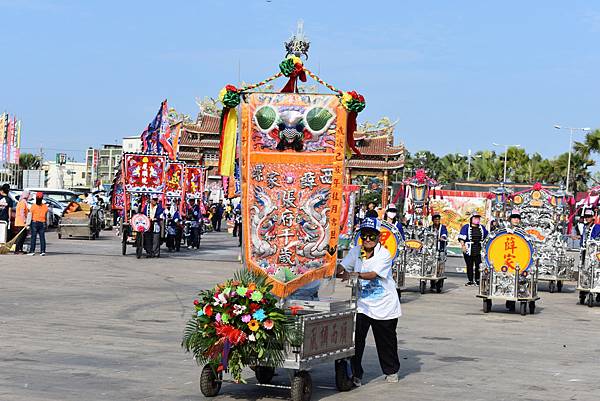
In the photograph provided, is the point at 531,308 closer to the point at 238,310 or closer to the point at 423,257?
the point at 423,257

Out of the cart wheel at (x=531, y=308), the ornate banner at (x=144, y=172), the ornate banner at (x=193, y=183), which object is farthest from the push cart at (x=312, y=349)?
the ornate banner at (x=193, y=183)

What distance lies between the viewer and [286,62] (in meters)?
12.3

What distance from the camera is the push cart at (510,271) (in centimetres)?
1975

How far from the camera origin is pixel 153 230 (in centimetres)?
3161

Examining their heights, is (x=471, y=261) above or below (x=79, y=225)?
below

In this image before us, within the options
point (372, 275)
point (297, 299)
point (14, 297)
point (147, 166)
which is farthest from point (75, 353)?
point (147, 166)

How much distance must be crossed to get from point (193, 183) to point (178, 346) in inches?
1239

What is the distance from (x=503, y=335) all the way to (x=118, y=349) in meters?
6.37

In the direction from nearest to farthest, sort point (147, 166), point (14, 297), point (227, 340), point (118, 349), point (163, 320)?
point (227, 340)
point (118, 349)
point (163, 320)
point (14, 297)
point (147, 166)

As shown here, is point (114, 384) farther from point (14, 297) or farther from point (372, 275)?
point (14, 297)

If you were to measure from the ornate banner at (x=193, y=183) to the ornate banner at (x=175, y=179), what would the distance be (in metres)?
3.28

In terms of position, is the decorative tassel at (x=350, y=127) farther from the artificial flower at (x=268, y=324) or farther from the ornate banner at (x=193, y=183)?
the ornate banner at (x=193, y=183)

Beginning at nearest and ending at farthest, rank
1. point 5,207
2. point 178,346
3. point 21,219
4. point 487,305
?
point 178,346, point 487,305, point 21,219, point 5,207

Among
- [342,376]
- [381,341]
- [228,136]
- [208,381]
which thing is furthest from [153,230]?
[208,381]
